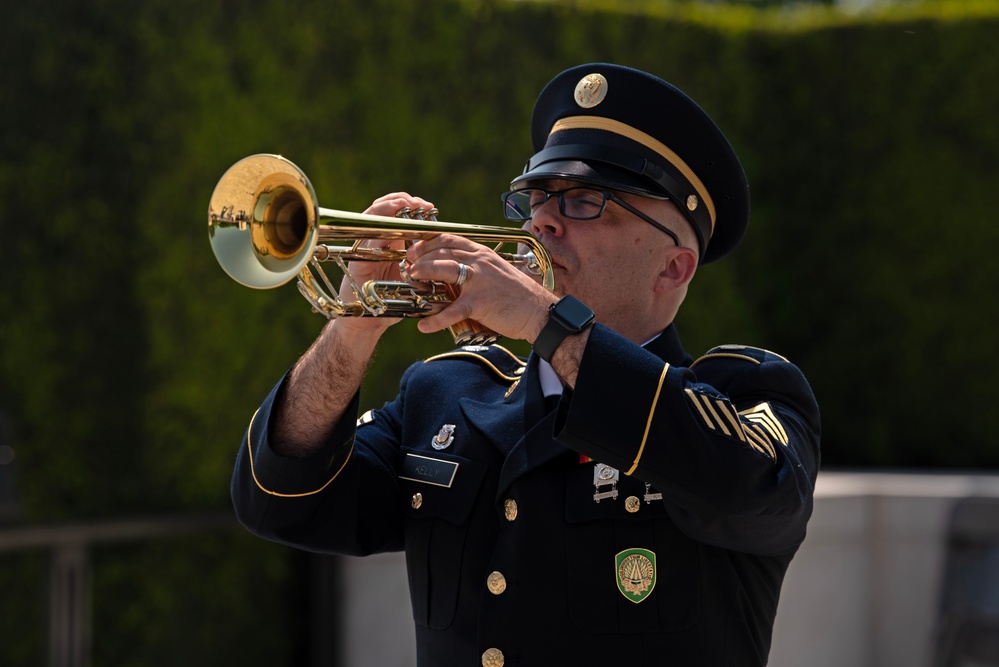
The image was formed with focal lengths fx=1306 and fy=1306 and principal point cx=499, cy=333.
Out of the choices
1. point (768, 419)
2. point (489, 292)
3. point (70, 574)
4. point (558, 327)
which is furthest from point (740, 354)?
point (70, 574)

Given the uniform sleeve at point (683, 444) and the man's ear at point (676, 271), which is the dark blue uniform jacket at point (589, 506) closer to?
the uniform sleeve at point (683, 444)

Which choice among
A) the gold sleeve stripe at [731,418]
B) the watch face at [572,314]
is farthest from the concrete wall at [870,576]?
the watch face at [572,314]

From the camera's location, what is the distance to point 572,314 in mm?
2348

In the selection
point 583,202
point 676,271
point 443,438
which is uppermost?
point 583,202

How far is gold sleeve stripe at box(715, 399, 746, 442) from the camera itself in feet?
7.75

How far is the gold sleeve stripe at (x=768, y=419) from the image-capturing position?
2.47 metres

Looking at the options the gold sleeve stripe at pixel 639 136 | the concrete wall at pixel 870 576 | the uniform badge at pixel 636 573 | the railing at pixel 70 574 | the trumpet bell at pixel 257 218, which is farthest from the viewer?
the concrete wall at pixel 870 576

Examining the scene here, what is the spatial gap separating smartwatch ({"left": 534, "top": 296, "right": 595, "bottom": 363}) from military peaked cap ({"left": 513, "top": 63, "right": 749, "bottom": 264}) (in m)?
0.49

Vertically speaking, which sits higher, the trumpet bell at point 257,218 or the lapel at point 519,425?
the trumpet bell at point 257,218

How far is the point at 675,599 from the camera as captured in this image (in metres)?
2.54

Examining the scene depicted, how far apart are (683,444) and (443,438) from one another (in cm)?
71

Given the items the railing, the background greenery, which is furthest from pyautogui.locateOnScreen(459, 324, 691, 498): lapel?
the background greenery

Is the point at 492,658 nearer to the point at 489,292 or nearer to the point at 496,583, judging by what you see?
the point at 496,583

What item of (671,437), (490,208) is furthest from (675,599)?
(490,208)
